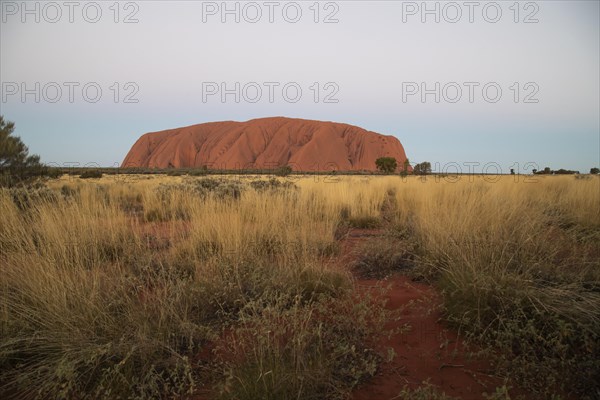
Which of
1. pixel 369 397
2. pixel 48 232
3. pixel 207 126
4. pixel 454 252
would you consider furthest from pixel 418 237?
pixel 207 126

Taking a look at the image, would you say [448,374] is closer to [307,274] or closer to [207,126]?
[307,274]

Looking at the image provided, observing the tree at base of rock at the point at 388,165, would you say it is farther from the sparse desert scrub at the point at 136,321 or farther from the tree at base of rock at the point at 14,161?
the sparse desert scrub at the point at 136,321

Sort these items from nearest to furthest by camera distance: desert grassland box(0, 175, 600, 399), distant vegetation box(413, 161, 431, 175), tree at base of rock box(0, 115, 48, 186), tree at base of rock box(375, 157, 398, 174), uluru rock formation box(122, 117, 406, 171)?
desert grassland box(0, 175, 600, 399) → tree at base of rock box(0, 115, 48, 186) → distant vegetation box(413, 161, 431, 175) → tree at base of rock box(375, 157, 398, 174) → uluru rock formation box(122, 117, 406, 171)

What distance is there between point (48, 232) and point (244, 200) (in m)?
3.37

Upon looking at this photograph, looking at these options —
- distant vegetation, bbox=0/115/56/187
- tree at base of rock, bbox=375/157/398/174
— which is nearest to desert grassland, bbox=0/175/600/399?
distant vegetation, bbox=0/115/56/187

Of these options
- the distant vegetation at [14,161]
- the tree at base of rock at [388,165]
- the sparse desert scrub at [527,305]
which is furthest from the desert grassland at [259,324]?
the tree at base of rock at [388,165]

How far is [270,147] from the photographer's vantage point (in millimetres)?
86062

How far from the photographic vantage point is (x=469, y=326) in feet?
8.16

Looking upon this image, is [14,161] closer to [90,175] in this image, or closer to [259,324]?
[259,324]

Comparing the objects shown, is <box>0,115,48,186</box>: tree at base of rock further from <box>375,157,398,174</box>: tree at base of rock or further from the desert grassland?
<box>375,157,398,174</box>: tree at base of rock

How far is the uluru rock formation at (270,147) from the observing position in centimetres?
8062

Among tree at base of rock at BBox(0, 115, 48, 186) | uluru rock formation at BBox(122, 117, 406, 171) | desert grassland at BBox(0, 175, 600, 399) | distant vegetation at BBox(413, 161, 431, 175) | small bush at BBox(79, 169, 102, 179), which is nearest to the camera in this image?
desert grassland at BBox(0, 175, 600, 399)

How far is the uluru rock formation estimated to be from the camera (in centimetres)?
8062

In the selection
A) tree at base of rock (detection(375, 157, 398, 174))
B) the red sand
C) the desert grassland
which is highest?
tree at base of rock (detection(375, 157, 398, 174))
